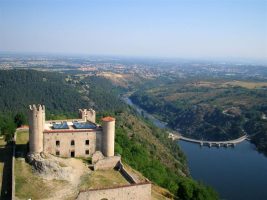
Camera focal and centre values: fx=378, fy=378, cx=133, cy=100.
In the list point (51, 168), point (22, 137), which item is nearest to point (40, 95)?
point (22, 137)

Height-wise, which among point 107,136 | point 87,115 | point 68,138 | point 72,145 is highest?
point 87,115

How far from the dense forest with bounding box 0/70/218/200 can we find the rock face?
16.8 meters

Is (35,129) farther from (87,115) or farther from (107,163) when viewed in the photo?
(87,115)

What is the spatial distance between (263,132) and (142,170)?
88720mm

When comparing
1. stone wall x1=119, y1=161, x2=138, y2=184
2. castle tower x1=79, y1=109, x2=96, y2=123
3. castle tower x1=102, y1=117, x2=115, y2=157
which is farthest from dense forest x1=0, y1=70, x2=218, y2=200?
castle tower x1=102, y1=117, x2=115, y2=157

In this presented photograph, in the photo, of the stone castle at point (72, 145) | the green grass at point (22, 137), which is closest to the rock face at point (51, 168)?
the stone castle at point (72, 145)

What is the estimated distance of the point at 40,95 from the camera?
15538 centimetres

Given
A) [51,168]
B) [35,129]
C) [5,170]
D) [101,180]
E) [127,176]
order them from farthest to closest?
[127,176] < [35,129] < [5,170] < [101,180] < [51,168]

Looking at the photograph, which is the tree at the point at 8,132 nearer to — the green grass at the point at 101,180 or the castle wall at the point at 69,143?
the castle wall at the point at 69,143

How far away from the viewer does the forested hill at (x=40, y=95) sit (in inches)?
5605

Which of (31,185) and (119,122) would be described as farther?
(119,122)

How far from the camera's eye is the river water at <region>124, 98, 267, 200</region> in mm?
82188

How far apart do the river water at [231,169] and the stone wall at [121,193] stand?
136ft

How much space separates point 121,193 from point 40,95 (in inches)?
4831
